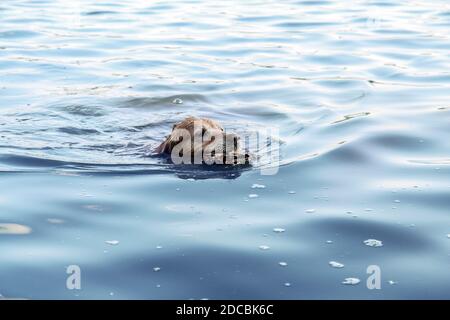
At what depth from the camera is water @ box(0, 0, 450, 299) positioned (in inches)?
243

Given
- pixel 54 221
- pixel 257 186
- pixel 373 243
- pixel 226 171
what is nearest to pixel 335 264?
pixel 373 243

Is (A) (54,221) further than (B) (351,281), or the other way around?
(A) (54,221)

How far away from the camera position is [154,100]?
12719mm

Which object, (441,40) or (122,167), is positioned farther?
(441,40)

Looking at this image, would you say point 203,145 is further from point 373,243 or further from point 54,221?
point 373,243

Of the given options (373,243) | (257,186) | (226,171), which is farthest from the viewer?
(226,171)

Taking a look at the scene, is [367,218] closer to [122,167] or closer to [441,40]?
[122,167]

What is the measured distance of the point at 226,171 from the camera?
869 centimetres

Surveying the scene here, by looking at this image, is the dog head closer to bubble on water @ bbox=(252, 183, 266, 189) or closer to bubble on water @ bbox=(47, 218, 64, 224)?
bubble on water @ bbox=(252, 183, 266, 189)

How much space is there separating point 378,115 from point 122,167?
3846 mm

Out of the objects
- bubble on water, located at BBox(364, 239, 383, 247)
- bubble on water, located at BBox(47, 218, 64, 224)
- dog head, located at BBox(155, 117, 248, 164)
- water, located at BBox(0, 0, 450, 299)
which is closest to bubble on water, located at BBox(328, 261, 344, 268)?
water, located at BBox(0, 0, 450, 299)

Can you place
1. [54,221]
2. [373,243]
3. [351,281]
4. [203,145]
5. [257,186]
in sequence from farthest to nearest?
[203,145]
[257,186]
[54,221]
[373,243]
[351,281]

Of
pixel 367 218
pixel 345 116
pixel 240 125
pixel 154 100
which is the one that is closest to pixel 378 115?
pixel 345 116

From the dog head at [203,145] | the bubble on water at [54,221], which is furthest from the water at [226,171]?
the dog head at [203,145]
